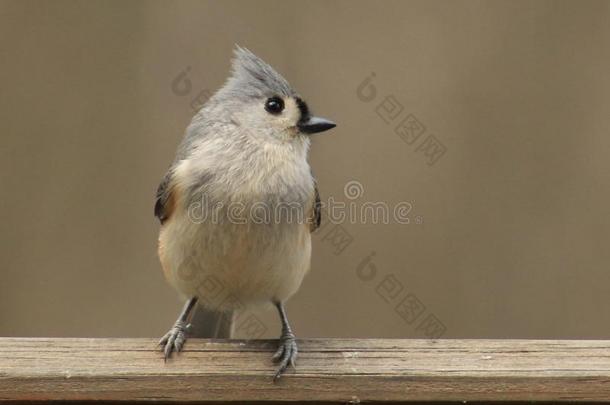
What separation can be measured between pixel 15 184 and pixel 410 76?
1343 mm

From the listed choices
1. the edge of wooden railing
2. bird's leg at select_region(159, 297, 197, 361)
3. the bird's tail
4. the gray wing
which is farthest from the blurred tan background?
the edge of wooden railing

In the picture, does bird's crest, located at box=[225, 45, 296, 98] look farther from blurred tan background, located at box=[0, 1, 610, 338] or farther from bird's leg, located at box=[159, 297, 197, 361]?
bird's leg, located at box=[159, 297, 197, 361]

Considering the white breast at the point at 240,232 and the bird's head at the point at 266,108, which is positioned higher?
the bird's head at the point at 266,108

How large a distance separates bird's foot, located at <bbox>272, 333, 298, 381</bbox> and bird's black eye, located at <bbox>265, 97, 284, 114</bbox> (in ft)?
2.15

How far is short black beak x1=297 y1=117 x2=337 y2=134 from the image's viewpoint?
2586mm

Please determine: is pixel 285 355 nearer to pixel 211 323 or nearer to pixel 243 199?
pixel 243 199

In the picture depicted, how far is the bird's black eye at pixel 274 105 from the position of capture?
2.61 metres

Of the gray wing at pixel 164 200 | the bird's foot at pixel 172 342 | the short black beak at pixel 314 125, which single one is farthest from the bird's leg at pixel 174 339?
the short black beak at pixel 314 125

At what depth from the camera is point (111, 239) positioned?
2957mm

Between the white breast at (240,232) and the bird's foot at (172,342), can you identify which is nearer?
the bird's foot at (172,342)

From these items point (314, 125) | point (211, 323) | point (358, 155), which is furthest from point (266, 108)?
point (211, 323)

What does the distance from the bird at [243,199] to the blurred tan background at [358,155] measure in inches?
12.9

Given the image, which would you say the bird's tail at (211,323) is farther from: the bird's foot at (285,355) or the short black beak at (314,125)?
the short black beak at (314,125)

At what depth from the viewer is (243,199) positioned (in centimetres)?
239
